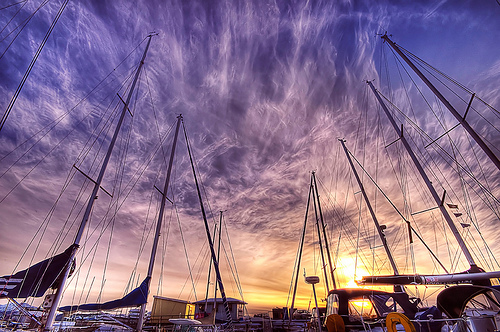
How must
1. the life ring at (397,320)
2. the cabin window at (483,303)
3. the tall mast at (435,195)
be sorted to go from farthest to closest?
the tall mast at (435,195)
the cabin window at (483,303)
the life ring at (397,320)

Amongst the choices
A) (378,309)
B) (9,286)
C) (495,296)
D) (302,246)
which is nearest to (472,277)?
(495,296)

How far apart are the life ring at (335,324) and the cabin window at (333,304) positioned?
70 centimetres

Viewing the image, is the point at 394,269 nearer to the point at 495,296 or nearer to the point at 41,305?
the point at 495,296

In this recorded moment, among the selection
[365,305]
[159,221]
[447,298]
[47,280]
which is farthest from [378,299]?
[47,280]

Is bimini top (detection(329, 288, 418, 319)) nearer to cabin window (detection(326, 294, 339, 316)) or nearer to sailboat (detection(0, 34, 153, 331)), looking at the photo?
cabin window (detection(326, 294, 339, 316))

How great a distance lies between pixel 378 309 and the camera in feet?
37.9

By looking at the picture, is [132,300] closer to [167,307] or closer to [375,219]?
[375,219]

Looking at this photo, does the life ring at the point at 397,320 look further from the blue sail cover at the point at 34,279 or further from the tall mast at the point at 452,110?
the blue sail cover at the point at 34,279

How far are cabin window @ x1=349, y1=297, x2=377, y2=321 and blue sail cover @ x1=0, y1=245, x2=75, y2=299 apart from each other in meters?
14.4

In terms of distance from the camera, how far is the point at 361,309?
1185 cm

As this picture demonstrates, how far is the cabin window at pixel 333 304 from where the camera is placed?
12062 millimetres

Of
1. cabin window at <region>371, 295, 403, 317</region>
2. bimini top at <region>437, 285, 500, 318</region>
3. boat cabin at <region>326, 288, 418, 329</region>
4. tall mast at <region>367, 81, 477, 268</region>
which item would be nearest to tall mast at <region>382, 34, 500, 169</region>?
tall mast at <region>367, 81, 477, 268</region>

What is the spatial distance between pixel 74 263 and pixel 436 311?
16.7 metres

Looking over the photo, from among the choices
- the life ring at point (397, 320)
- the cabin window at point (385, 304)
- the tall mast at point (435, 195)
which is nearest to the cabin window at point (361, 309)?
the cabin window at point (385, 304)
